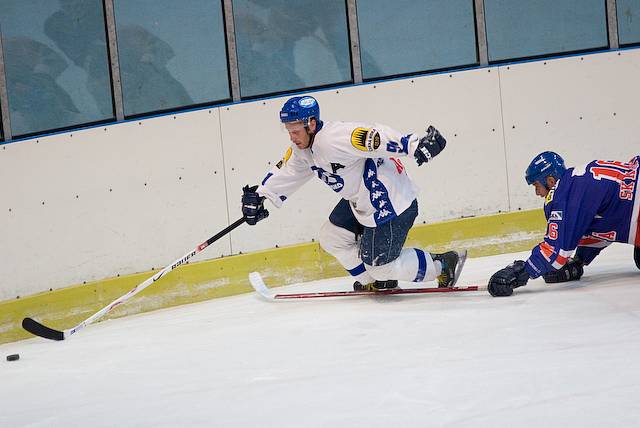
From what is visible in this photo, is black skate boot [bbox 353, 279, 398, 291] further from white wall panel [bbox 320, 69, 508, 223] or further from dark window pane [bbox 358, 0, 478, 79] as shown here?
dark window pane [bbox 358, 0, 478, 79]

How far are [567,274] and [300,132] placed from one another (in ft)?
4.65

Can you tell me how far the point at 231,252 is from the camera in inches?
206

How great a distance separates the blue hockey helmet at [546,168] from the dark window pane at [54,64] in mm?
2845

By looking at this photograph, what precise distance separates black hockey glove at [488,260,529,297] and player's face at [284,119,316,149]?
1060 mm

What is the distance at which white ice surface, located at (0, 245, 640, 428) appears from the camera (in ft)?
7.56

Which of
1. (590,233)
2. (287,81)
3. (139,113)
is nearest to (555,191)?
(590,233)

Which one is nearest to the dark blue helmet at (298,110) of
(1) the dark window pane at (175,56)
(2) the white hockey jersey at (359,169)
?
(2) the white hockey jersey at (359,169)

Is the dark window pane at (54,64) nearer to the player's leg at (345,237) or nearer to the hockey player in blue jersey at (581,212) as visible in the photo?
the player's leg at (345,237)

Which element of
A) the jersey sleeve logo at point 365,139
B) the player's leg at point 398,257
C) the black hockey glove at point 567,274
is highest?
the jersey sleeve logo at point 365,139

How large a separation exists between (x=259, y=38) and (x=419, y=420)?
3897 millimetres

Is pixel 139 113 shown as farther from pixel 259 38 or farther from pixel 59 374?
pixel 59 374

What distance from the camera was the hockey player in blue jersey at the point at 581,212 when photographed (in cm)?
358

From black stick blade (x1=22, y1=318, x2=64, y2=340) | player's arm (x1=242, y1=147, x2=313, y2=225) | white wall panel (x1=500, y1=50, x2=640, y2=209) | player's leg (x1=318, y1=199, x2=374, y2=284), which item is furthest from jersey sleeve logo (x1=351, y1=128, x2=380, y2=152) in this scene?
white wall panel (x1=500, y1=50, x2=640, y2=209)

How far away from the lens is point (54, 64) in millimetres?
5480
